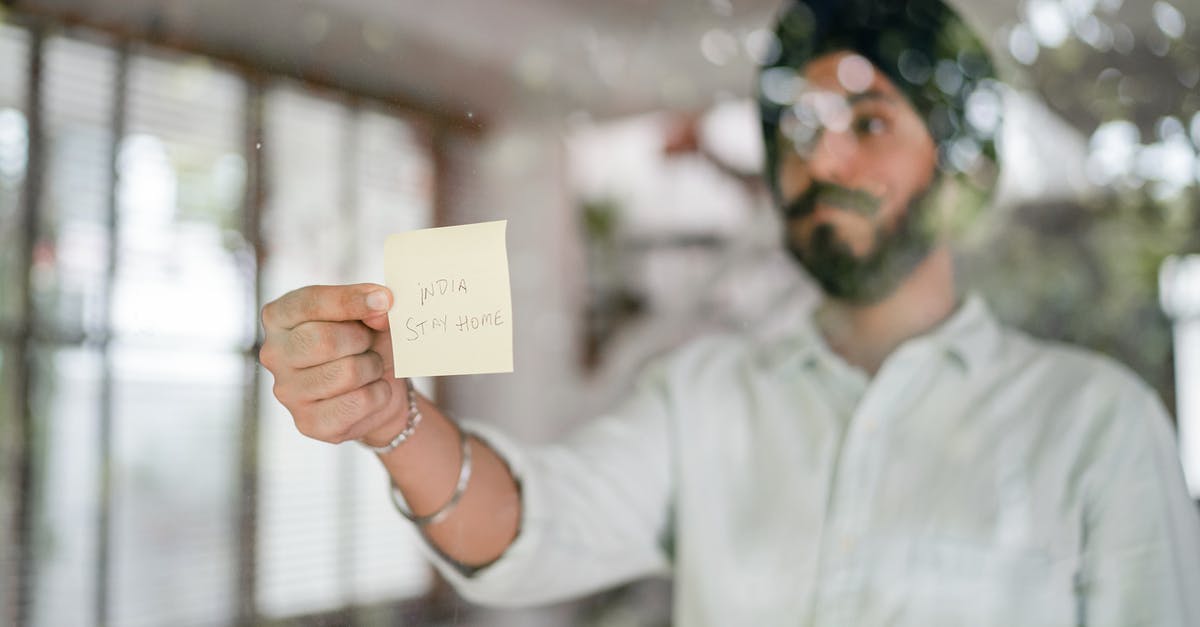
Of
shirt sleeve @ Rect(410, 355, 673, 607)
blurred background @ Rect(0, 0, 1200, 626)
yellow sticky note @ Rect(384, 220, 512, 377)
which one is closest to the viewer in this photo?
yellow sticky note @ Rect(384, 220, 512, 377)

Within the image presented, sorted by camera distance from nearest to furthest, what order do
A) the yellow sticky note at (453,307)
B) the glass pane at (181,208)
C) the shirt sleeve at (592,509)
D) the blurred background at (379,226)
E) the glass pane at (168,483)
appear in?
the yellow sticky note at (453,307) → the blurred background at (379,226) → the shirt sleeve at (592,509) → the glass pane at (181,208) → the glass pane at (168,483)

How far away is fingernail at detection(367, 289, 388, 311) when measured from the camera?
0.45 m

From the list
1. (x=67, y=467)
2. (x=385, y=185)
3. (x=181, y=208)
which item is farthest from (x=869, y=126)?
(x=67, y=467)

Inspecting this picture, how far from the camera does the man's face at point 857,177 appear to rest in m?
0.60

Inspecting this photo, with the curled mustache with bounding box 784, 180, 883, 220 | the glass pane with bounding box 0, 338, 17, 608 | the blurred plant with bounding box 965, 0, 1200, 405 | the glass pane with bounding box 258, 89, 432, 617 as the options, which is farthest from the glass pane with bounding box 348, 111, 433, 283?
the glass pane with bounding box 0, 338, 17, 608

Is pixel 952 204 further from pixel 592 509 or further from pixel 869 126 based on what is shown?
pixel 592 509

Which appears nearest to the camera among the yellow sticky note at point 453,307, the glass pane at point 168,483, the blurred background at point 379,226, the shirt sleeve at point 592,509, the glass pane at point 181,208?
the yellow sticky note at point 453,307

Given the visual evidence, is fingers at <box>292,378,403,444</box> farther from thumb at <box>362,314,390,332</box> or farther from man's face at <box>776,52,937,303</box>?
man's face at <box>776,52,937,303</box>

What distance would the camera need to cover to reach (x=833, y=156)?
0.64 m

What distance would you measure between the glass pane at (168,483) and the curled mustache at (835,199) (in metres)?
0.64

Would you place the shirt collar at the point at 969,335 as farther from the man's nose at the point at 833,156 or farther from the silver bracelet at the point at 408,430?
the silver bracelet at the point at 408,430

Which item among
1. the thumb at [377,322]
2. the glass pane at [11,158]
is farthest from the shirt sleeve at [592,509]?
the glass pane at [11,158]

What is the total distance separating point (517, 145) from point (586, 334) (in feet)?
0.83

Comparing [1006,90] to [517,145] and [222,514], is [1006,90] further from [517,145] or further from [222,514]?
[222,514]
